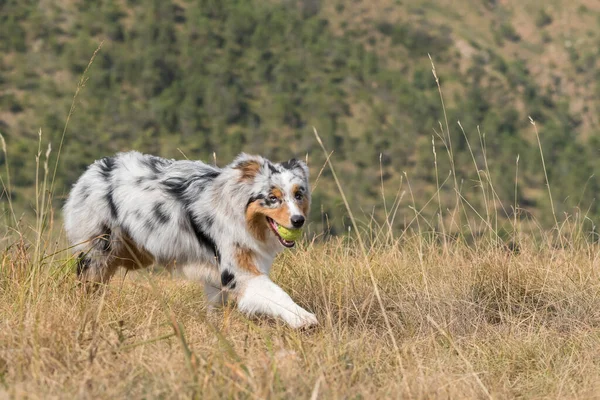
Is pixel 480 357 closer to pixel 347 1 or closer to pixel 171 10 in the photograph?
pixel 171 10

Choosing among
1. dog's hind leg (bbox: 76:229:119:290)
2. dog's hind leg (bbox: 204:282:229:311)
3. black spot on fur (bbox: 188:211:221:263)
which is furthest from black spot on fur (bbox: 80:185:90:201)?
dog's hind leg (bbox: 204:282:229:311)

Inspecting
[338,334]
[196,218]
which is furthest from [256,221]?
[338,334]

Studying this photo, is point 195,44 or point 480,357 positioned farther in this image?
point 195,44

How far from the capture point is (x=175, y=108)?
67.5m

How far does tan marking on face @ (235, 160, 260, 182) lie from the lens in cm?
459

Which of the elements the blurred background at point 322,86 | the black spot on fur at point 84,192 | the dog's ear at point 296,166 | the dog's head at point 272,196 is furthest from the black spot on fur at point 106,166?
the blurred background at point 322,86

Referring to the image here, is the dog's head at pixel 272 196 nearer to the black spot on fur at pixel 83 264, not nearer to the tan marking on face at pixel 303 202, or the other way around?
the tan marking on face at pixel 303 202

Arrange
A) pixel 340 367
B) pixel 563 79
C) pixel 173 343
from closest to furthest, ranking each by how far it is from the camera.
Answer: pixel 340 367 < pixel 173 343 < pixel 563 79

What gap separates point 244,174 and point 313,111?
68617 millimetres

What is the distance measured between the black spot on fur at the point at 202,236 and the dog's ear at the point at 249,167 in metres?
0.38

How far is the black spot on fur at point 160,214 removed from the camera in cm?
474

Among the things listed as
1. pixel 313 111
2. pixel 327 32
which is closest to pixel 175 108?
pixel 313 111

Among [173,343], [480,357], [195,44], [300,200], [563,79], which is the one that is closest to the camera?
[173,343]

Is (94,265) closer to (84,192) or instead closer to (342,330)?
(84,192)
